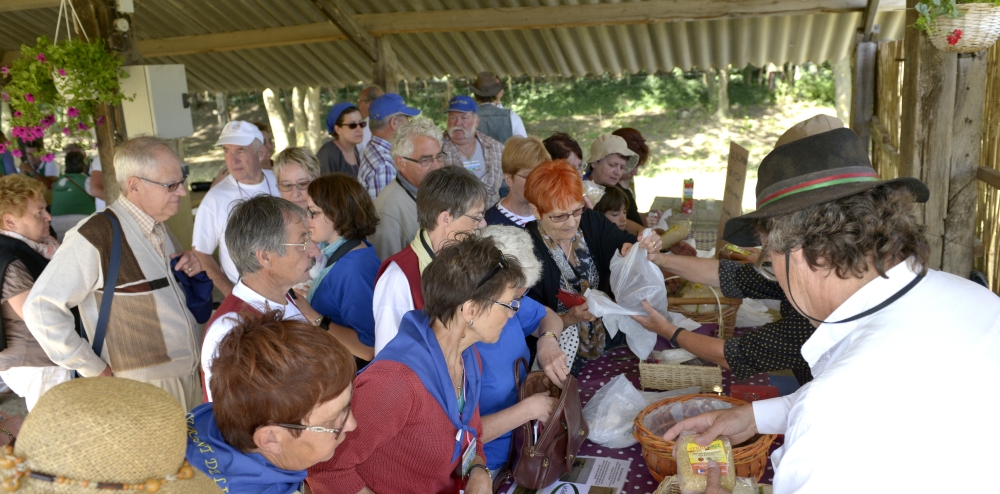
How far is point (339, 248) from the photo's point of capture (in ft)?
9.84

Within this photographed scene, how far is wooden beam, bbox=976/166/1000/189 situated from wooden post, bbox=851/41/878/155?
2.77m

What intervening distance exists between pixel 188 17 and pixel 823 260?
783 centimetres

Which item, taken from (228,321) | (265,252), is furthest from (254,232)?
(228,321)

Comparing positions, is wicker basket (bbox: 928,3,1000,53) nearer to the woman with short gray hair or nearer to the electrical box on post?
the woman with short gray hair

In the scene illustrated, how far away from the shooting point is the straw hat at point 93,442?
90 cm

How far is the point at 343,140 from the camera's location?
5445 mm

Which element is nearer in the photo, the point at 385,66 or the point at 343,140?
the point at 343,140

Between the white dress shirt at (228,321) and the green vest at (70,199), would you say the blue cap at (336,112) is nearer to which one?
the green vest at (70,199)

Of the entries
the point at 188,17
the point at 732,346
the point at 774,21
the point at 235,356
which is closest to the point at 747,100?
the point at 774,21

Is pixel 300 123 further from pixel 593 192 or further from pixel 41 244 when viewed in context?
pixel 593 192

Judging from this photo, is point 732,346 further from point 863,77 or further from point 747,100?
point 747,100

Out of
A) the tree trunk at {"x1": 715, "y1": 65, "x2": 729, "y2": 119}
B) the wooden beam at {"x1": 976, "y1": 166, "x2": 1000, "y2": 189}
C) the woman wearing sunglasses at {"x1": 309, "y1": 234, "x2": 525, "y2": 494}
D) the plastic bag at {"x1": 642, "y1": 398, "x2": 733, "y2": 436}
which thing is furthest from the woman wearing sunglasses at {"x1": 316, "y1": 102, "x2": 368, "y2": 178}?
the tree trunk at {"x1": 715, "y1": 65, "x2": 729, "y2": 119}

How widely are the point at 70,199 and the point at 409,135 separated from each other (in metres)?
4.55

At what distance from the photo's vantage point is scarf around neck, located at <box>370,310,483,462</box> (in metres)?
1.90
